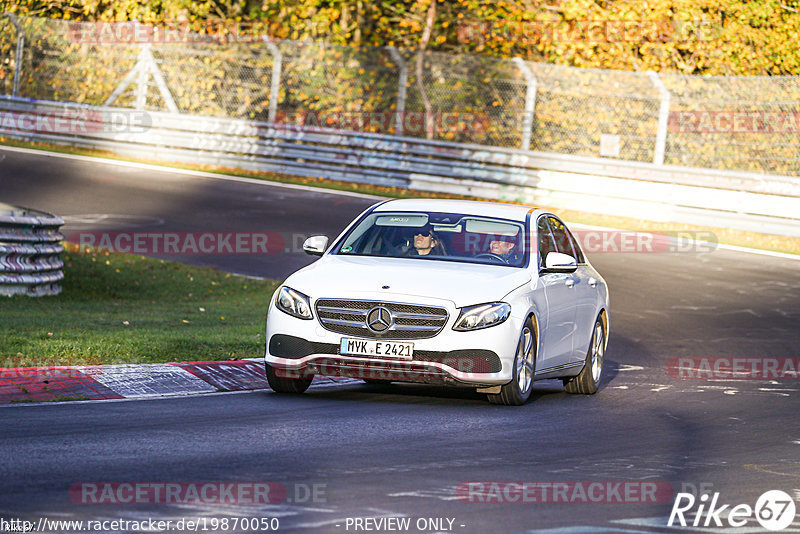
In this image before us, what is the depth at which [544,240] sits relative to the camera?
11.7m

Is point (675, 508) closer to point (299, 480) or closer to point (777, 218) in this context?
point (299, 480)

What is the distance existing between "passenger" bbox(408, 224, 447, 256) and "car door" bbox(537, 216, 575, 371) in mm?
820

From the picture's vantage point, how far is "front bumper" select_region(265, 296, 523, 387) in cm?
988

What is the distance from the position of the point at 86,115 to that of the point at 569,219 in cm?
1161

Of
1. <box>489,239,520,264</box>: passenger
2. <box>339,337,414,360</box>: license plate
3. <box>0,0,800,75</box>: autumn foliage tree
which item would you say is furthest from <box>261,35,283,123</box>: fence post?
<box>339,337,414,360</box>: license plate

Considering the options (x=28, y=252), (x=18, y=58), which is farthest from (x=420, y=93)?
(x=28, y=252)

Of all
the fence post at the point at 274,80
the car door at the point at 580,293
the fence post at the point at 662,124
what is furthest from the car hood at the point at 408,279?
the fence post at the point at 274,80

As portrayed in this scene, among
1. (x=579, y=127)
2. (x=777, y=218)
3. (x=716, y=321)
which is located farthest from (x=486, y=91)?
(x=716, y=321)

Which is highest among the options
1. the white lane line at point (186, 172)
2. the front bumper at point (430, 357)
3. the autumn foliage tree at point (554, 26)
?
the autumn foliage tree at point (554, 26)

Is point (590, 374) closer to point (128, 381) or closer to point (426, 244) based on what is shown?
point (426, 244)

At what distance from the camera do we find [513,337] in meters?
10.1

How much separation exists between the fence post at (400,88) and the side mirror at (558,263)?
19.4 meters

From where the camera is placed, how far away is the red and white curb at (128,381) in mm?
9992

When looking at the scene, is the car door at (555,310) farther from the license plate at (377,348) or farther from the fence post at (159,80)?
the fence post at (159,80)
